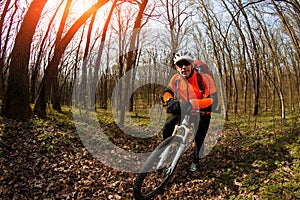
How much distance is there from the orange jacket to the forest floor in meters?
1.92

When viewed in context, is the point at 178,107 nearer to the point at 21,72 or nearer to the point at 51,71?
the point at 21,72

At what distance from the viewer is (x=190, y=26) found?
20.0 metres

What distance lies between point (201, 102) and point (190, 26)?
16.8 meters

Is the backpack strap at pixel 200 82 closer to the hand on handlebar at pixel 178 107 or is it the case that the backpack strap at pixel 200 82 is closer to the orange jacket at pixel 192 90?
the orange jacket at pixel 192 90

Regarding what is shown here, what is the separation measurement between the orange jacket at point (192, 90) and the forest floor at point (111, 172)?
75.7 inches

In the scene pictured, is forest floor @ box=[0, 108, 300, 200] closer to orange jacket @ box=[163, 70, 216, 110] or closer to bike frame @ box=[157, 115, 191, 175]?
bike frame @ box=[157, 115, 191, 175]

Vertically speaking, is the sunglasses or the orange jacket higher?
the sunglasses

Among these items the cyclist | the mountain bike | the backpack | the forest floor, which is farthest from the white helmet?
the forest floor

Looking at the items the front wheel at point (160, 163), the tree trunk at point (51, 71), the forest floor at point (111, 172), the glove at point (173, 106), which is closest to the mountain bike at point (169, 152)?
the front wheel at point (160, 163)

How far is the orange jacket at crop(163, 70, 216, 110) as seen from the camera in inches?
182

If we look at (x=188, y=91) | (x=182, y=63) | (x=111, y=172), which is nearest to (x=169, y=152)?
(x=188, y=91)

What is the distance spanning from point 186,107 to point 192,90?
0.36m

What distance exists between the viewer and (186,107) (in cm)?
476

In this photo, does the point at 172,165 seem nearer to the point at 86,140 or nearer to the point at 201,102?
the point at 201,102
